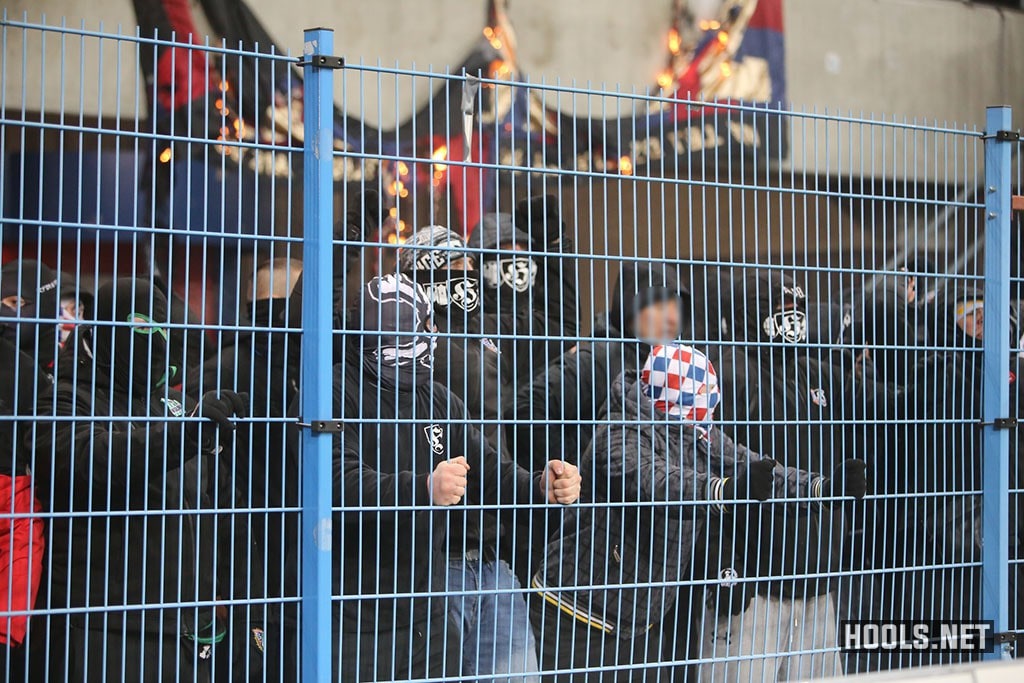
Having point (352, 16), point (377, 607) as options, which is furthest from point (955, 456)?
point (352, 16)

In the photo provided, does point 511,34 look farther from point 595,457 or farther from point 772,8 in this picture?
point 595,457

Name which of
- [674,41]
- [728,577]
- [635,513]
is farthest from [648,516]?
[674,41]

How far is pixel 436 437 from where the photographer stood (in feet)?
13.7

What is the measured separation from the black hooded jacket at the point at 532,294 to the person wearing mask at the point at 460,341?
8 centimetres

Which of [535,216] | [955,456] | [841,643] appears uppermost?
[535,216]

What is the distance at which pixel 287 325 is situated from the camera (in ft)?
12.9

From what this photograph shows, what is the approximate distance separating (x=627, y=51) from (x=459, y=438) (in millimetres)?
3442

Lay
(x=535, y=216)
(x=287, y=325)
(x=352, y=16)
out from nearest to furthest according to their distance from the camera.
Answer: (x=287, y=325), (x=535, y=216), (x=352, y=16)

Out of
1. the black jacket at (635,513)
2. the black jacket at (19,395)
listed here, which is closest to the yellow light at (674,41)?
the black jacket at (635,513)

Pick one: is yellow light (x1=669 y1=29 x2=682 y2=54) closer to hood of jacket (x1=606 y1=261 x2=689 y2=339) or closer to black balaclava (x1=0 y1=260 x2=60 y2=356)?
hood of jacket (x1=606 y1=261 x2=689 y2=339)

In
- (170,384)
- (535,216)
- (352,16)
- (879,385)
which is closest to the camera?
(170,384)

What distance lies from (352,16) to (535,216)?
226cm

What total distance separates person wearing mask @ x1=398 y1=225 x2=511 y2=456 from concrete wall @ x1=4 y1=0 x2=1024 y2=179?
3.51 ft

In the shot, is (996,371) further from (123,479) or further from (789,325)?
(123,479)
